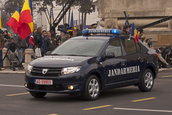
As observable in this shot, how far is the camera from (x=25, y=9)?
945 inches

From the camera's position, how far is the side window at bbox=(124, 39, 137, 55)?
1536 cm

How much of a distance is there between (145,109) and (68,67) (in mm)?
2189

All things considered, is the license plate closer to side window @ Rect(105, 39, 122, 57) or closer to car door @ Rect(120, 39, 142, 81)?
side window @ Rect(105, 39, 122, 57)

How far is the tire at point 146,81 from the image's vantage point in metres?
15.6

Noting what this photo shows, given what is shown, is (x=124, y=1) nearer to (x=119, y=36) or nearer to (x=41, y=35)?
(x=41, y=35)

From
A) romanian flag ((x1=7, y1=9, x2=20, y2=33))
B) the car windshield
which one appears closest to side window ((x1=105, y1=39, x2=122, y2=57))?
the car windshield

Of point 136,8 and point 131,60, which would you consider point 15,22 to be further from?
point 131,60

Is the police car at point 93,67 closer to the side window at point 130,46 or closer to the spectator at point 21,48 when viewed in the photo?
the side window at point 130,46

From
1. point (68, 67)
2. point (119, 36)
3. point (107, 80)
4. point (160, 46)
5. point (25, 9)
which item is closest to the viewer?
point (68, 67)

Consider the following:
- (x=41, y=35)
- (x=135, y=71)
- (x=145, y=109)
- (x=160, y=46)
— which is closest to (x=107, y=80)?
(x=135, y=71)

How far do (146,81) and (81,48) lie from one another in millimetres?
2296

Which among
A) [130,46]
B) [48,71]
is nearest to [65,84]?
[48,71]

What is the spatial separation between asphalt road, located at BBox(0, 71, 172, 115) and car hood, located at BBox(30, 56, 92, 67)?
0.87 meters

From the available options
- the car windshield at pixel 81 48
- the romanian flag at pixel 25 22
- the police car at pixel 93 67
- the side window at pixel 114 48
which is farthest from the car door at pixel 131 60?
the romanian flag at pixel 25 22
